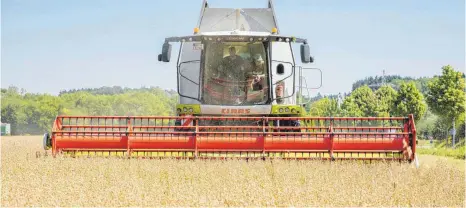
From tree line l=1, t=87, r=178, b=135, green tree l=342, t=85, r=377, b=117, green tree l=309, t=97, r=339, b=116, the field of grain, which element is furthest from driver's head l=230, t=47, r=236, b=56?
tree line l=1, t=87, r=178, b=135

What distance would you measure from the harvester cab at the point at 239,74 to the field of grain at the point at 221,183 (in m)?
1.99

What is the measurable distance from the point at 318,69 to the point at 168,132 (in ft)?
9.09

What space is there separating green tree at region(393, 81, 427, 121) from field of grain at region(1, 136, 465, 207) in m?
33.4

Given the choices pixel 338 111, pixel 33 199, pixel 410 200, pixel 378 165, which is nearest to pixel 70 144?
pixel 33 199

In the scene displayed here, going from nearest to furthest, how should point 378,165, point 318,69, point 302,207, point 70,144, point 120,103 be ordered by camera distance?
1. point 302,207
2. point 378,165
3. point 70,144
4. point 318,69
5. point 120,103

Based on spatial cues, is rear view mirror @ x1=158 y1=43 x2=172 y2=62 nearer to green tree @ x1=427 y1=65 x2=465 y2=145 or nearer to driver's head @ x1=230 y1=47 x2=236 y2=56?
driver's head @ x1=230 y1=47 x2=236 y2=56

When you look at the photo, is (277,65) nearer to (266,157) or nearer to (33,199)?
(266,157)

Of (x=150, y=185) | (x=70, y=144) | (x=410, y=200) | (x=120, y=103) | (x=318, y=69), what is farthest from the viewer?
(x=120, y=103)

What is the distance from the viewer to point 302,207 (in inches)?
252

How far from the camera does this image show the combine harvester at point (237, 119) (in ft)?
32.0

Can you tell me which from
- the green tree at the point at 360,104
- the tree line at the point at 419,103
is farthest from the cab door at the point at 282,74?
the green tree at the point at 360,104

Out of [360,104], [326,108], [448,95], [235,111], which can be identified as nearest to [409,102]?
[448,95]

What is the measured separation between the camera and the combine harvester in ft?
32.0

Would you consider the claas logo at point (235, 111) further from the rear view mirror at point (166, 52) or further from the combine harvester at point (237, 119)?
the rear view mirror at point (166, 52)
